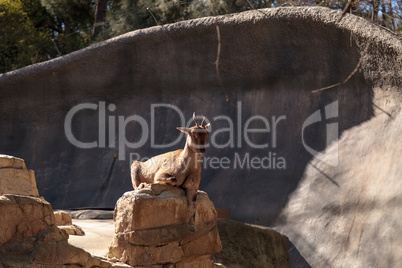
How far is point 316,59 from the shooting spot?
12641 millimetres

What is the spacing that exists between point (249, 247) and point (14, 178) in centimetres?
425

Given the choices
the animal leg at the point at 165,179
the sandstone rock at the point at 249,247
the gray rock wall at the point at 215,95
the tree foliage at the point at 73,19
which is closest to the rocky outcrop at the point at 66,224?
the animal leg at the point at 165,179

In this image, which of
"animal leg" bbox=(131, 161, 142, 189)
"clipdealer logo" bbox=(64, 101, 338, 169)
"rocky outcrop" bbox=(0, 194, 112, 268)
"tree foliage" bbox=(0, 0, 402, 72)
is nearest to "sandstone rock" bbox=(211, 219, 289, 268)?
"clipdealer logo" bbox=(64, 101, 338, 169)

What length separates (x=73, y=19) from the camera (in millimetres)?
20047

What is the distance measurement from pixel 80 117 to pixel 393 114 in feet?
24.4

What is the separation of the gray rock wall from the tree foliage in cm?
174

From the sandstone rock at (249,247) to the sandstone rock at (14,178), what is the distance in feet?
10.8

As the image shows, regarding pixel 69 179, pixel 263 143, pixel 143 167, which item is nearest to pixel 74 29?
pixel 69 179

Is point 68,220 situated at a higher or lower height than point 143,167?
lower

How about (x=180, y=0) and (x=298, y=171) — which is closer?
(x=298, y=171)

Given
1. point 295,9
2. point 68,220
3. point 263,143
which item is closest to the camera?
point 68,220

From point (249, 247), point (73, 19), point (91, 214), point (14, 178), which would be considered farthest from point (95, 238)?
point (73, 19)

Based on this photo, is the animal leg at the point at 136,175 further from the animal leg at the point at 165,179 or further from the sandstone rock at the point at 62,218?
the sandstone rock at the point at 62,218

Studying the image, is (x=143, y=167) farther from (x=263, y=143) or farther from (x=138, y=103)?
(x=138, y=103)
